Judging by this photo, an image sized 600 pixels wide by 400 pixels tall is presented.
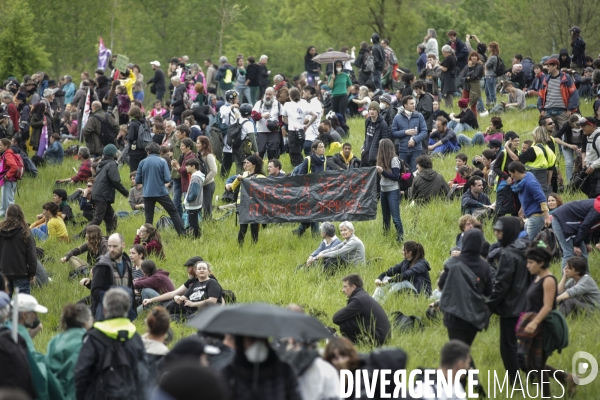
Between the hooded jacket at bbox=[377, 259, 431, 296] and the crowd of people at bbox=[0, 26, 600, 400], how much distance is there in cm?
3

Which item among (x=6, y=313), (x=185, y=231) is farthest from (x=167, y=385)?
(x=185, y=231)

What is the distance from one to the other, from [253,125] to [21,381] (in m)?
13.6

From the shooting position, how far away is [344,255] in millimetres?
14852

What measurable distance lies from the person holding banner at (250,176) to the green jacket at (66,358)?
795cm

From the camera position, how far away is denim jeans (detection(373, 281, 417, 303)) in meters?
13.0

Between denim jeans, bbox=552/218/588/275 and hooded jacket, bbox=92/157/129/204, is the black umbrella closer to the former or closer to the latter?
denim jeans, bbox=552/218/588/275

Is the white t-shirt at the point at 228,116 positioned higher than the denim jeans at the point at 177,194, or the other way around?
the white t-shirt at the point at 228,116

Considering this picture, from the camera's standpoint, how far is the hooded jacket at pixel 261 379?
646 centimetres

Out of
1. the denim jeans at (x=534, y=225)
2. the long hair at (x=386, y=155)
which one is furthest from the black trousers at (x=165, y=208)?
the denim jeans at (x=534, y=225)

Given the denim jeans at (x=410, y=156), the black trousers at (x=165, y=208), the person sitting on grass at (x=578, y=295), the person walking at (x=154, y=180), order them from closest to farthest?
the person sitting on grass at (x=578, y=295)
the person walking at (x=154, y=180)
the black trousers at (x=165, y=208)
the denim jeans at (x=410, y=156)

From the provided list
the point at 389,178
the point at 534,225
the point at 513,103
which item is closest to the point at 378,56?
the point at 513,103

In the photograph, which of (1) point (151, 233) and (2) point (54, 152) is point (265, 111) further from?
(2) point (54, 152)

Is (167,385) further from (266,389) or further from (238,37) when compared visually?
(238,37)

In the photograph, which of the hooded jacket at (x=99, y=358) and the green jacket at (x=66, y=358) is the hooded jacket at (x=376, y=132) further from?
the hooded jacket at (x=99, y=358)
